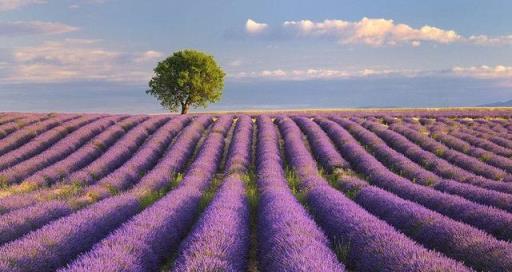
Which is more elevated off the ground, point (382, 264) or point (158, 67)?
point (158, 67)

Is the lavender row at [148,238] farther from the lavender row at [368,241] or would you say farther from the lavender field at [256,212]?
the lavender row at [368,241]

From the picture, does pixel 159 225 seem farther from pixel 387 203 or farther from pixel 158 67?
pixel 158 67

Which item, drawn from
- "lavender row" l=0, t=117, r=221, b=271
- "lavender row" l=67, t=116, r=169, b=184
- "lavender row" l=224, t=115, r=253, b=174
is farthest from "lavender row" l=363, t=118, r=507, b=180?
"lavender row" l=67, t=116, r=169, b=184

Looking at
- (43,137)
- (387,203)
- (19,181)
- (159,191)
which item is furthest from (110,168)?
(387,203)

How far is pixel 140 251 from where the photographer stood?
563 cm

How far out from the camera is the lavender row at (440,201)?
701 centimetres

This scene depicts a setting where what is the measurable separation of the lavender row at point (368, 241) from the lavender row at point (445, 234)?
0.60 metres

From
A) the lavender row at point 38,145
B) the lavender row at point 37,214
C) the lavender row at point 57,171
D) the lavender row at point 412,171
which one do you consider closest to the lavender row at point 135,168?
the lavender row at point 37,214

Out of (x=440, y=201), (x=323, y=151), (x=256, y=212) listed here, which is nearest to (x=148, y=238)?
(x=256, y=212)

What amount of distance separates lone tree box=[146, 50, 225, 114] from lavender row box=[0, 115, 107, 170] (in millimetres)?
16681

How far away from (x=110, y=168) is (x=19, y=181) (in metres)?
2.50

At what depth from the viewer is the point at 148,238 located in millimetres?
6172

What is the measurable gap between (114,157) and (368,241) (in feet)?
39.3

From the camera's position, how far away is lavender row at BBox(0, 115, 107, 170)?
53.2ft
